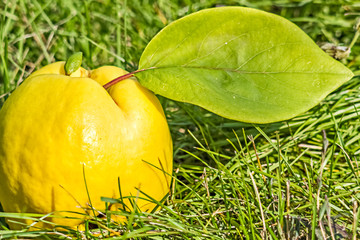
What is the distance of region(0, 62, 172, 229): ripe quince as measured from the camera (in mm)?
1223

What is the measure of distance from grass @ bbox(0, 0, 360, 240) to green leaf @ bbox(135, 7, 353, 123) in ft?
0.47

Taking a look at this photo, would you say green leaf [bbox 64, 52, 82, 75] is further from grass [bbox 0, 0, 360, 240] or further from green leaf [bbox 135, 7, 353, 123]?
grass [bbox 0, 0, 360, 240]

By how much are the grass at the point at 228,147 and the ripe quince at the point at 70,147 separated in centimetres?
7

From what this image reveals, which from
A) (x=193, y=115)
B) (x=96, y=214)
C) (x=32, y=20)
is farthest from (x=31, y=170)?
(x=32, y=20)

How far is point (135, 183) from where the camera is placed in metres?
1.33

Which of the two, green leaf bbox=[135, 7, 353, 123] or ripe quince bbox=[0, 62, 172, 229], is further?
green leaf bbox=[135, 7, 353, 123]

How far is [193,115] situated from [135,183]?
77 cm

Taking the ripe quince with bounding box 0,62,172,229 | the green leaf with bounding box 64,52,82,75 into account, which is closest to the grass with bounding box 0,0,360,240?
the ripe quince with bounding box 0,62,172,229

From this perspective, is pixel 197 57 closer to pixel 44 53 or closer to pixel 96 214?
pixel 96 214

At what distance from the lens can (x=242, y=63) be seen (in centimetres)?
148

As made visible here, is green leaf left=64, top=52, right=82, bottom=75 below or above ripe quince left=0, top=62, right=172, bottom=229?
above

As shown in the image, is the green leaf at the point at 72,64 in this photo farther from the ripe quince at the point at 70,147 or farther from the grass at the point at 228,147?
the grass at the point at 228,147

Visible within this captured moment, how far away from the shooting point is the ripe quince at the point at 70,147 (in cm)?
122

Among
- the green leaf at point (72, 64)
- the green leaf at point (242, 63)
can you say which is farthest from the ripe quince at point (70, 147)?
the green leaf at point (242, 63)
